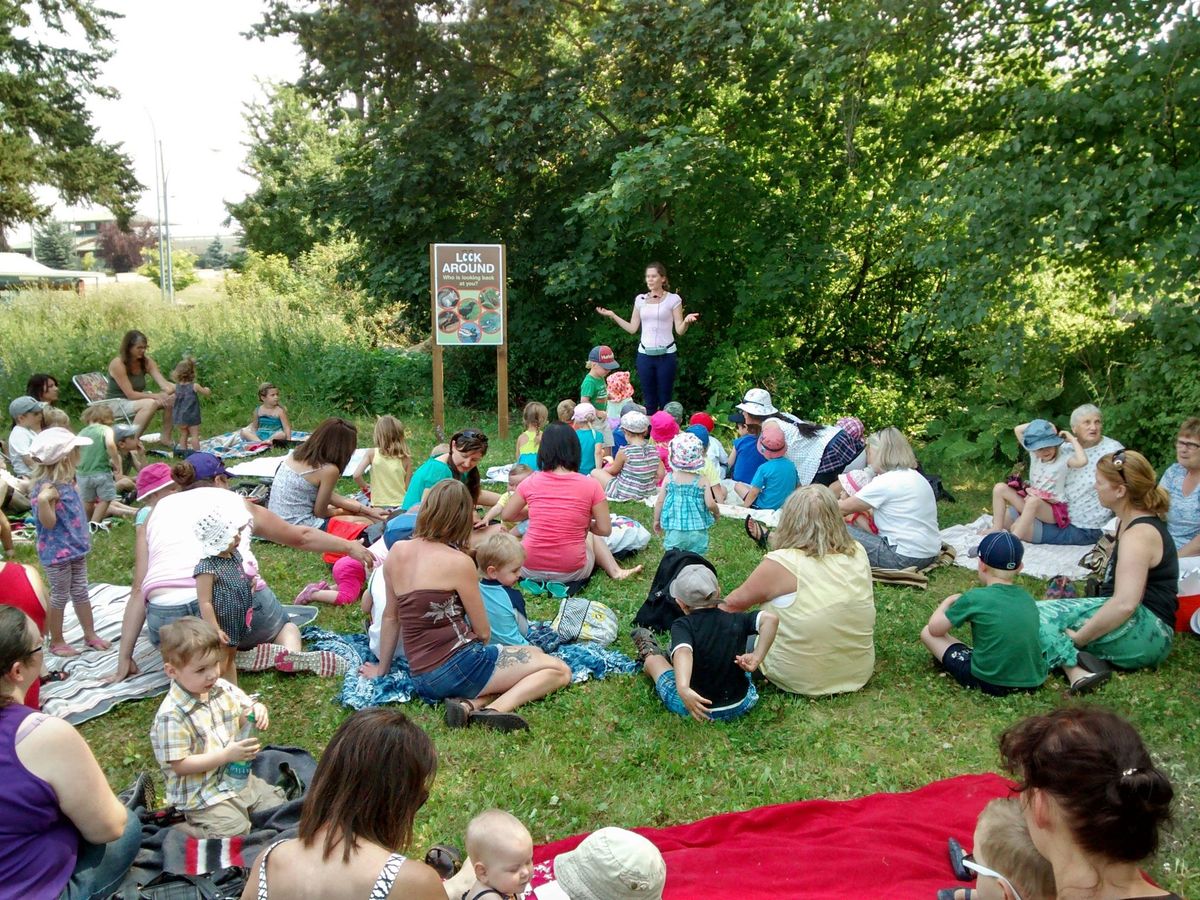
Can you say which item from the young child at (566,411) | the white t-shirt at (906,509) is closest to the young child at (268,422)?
the young child at (566,411)

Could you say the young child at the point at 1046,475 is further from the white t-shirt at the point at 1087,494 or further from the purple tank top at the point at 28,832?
the purple tank top at the point at 28,832

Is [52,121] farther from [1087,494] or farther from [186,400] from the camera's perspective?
[1087,494]

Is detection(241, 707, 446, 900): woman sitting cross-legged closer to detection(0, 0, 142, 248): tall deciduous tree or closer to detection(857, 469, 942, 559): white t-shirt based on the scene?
detection(857, 469, 942, 559): white t-shirt

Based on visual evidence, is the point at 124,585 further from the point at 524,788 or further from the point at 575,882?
the point at 575,882

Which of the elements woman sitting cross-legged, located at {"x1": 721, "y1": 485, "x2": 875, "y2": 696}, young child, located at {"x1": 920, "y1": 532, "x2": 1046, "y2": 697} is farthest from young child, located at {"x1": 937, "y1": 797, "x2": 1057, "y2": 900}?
young child, located at {"x1": 920, "y1": 532, "x2": 1046, "y2": 697}

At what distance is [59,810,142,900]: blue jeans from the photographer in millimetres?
2850

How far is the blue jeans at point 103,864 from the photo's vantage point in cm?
285

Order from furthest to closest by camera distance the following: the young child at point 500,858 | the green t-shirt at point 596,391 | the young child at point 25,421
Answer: the green t-shirt at point 596,391, the young child at point 25,421, the young child at point 500,858

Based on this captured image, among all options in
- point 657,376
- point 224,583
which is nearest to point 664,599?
point 224,583

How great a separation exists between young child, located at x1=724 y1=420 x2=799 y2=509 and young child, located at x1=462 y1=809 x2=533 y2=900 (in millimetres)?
5417

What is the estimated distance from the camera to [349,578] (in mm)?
6383

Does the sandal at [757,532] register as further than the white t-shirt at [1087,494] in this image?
Yes

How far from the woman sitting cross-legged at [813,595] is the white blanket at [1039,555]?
240 centimetres

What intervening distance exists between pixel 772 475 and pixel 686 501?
194 centimetres
